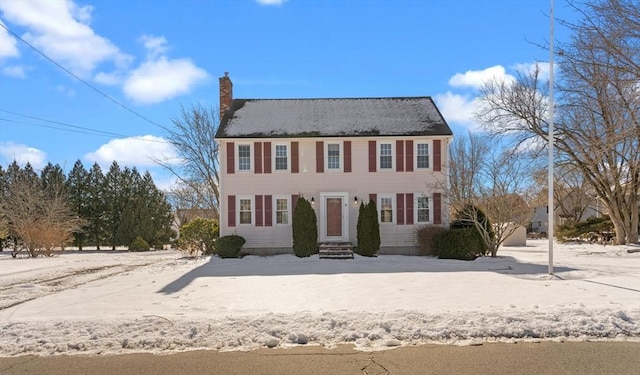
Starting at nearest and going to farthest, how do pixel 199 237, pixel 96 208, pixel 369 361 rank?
pixel 369 361 → pixel 199 237 → pixel 96 208

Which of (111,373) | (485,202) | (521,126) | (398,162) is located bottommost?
(111,373)

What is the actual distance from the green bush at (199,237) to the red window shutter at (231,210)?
4.80 feet

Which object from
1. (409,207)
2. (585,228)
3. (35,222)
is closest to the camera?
(409,207)

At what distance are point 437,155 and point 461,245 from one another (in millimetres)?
4939

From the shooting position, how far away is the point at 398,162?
22812 millimetres

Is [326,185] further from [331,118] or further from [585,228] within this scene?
[585,228]

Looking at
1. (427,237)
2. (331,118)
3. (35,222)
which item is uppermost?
(331,118)

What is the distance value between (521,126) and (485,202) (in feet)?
28.5

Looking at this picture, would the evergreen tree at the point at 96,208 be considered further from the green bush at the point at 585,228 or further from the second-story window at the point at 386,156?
the green bush at the point at 585,228

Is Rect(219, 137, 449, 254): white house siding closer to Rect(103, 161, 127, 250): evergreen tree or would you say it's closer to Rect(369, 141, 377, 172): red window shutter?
Rect(369, 141, 377, 172): red window shutter

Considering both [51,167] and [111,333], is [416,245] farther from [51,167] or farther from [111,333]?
[51,167]

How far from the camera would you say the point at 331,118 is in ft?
80.4

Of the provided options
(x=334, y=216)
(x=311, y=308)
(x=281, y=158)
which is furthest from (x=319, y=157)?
(x=311, y=308)

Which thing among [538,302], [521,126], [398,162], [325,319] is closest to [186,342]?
[325,319]
